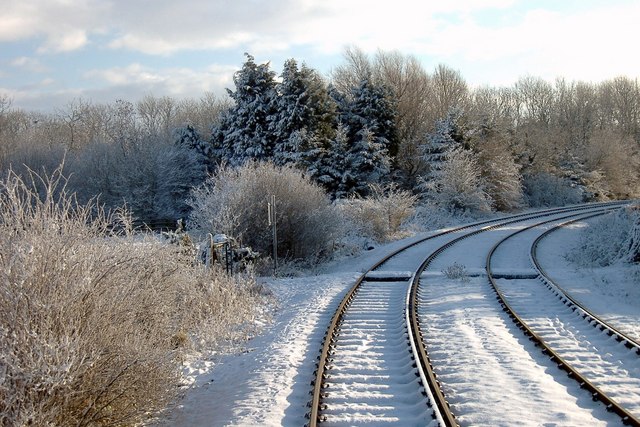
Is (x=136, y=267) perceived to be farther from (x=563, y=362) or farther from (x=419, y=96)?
(x=419, y=96)

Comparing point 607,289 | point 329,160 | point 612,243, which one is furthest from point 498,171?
point 607,289

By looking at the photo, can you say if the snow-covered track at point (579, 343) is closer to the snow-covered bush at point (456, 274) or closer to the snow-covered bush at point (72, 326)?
the snow-covered bush at point (456, 274)

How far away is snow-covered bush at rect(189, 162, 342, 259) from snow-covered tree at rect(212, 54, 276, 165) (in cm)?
1756

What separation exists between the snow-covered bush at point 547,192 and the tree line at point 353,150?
96 mm

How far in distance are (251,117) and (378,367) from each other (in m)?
35.8

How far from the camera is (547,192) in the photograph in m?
52.2

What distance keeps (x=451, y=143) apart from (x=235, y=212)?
83.5 feet

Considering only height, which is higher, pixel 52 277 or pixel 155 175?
pixel 155 175

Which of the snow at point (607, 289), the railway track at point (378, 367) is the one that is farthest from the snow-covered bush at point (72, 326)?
the snow at point (607, 289)

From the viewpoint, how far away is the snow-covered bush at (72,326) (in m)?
5.18

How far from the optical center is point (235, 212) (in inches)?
840

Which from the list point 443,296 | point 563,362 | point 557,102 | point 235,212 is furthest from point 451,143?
point 557,102

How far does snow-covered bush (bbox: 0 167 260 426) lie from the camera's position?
17.0 feet

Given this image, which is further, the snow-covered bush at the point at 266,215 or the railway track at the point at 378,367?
the snow-covered bush at the point at 266,215
